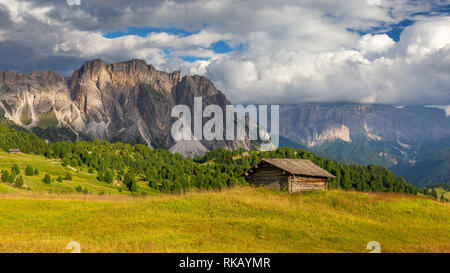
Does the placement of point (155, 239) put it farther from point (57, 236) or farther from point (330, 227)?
point (330, 227)

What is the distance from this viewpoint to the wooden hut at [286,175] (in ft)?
159

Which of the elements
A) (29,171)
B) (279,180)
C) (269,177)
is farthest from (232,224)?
(29,171)

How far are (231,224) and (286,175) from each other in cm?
2167

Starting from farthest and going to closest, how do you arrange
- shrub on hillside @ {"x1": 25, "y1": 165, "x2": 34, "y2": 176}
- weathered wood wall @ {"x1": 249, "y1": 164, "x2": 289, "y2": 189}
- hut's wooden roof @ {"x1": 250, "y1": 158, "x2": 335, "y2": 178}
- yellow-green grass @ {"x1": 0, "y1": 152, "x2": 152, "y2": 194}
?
shrub on hillside @ {"x1": 25, "y1": 165, "x2": 34, "y2": 176}, yellow-green grass @ {"x1": 0, "y1": 152, "x2": 152, "y2": 194}, weathered wood wall @ {"x1": 249, "y1": 164, "x2": 289, "y2": 189}, hut's wooden roof @ {"x1": 250, "y1": 158, "x2": 335, "y2": 178}

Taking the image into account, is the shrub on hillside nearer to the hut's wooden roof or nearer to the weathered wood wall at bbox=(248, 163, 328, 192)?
the weathered wood wall at bbox=(248, 163, 328, 192)

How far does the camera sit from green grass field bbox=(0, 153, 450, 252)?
22.5 meters

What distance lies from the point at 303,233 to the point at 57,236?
17.2 metres

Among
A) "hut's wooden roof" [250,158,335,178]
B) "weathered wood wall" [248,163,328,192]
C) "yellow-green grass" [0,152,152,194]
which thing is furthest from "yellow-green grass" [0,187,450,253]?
"yellow-green grass" [0,152,152,194]

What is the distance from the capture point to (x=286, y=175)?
48562 mm

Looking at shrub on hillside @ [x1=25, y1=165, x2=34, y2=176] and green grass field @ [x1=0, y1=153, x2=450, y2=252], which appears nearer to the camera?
green grass field @ [x1=0, y1=153, x2=450, y2=252]

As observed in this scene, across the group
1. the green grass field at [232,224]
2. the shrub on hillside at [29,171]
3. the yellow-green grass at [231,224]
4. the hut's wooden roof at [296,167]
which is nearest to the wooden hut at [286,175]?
the hut's wooden roof at [296,167]

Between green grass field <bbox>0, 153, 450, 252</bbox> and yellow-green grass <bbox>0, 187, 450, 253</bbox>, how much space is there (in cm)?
7
